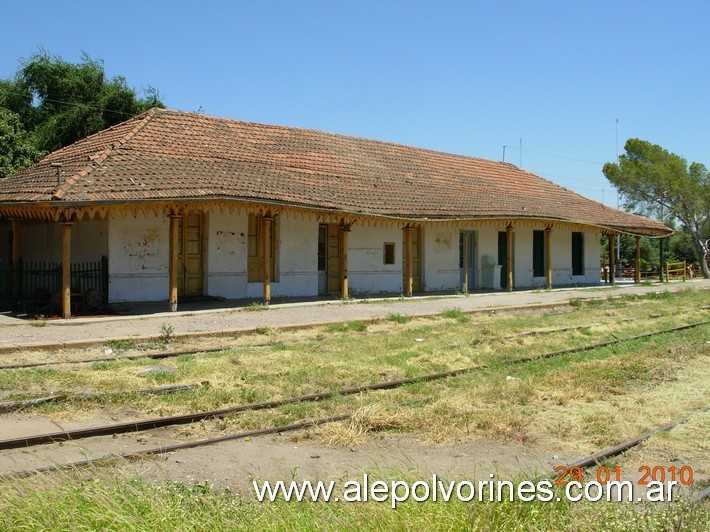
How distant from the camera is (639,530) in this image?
408 cm

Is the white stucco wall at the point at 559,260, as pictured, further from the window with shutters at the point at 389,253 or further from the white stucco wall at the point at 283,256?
the window with shutters at the point at 389,253

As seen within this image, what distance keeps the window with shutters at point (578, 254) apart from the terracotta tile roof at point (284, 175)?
3.97ft

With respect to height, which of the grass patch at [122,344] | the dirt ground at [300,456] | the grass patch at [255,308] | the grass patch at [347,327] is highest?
the grass patch at [255,308]

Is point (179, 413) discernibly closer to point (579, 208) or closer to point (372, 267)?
point (372, 267)

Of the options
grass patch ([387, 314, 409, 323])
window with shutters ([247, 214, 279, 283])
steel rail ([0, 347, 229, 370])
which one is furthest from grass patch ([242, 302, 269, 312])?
steel rail ([0, 347, 229, 370])

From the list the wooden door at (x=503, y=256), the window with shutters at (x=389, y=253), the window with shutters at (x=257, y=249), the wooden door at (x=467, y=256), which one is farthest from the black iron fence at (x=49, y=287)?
the wooden door at (x=503, y=256)

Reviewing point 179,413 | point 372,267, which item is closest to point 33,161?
point 372,267

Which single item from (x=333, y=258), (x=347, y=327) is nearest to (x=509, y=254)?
(x=333, y=258)

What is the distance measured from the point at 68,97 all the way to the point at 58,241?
43.3 feet

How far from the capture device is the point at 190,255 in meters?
19.0

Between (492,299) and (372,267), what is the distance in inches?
152

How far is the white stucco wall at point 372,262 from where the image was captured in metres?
22.1

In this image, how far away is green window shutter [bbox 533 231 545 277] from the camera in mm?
27562

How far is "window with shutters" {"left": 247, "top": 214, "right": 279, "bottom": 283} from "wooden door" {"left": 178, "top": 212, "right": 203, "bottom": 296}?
1.46 metres
